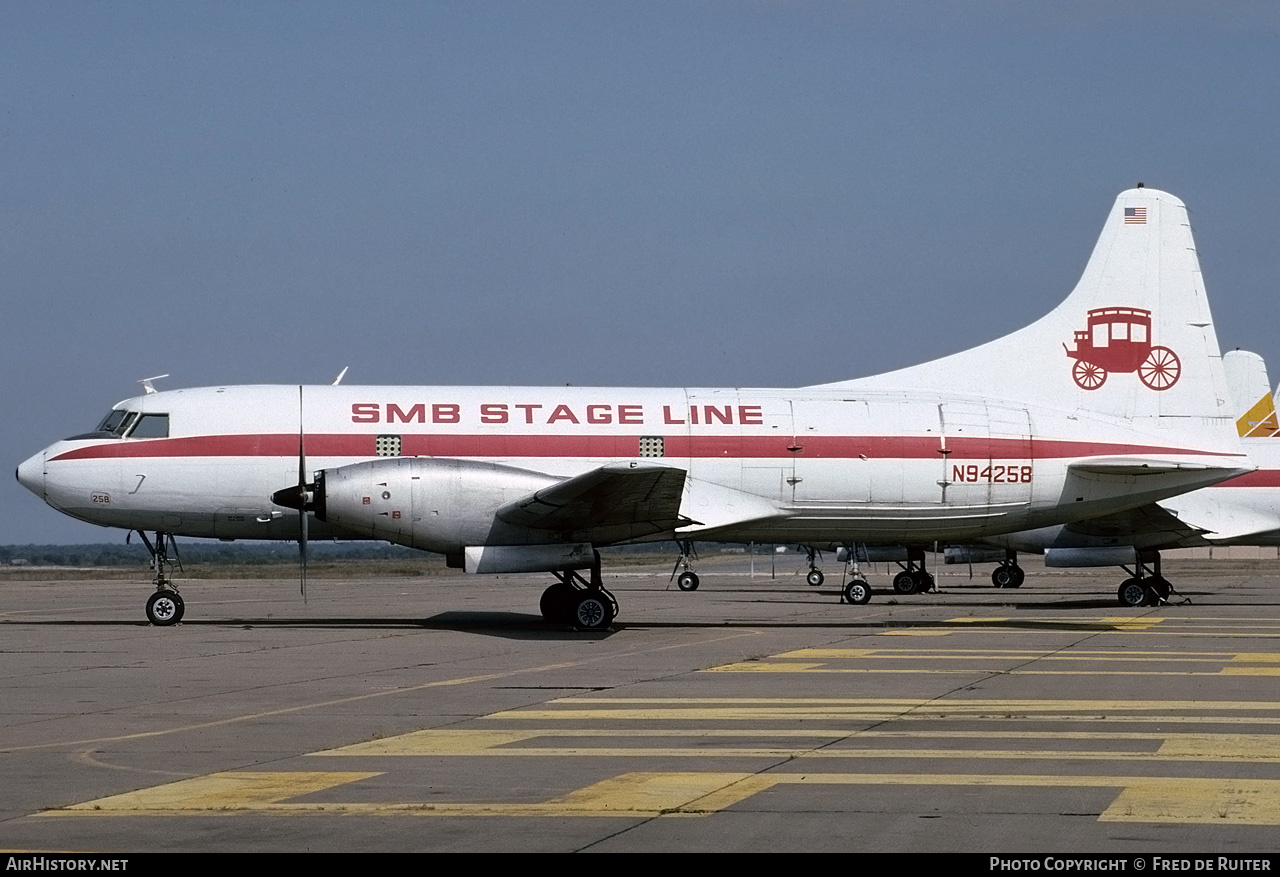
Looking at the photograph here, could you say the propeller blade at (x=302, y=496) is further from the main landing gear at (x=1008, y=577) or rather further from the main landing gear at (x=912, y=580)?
the main landing gear at (x=1008, y=577)

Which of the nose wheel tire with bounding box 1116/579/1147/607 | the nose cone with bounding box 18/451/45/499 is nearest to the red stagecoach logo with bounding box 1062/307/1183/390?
the nose wheel tire with bounding box 1116/579/1147/607

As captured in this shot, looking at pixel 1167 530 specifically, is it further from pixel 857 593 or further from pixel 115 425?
pixel 115 425

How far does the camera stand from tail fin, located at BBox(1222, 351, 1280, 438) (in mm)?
51562

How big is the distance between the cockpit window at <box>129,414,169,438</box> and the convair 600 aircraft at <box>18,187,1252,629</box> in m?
0.04

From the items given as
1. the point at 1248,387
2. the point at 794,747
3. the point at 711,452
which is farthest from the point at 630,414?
the point at 1248,387

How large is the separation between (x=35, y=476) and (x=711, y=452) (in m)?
12.2

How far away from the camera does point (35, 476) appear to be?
1017 inches

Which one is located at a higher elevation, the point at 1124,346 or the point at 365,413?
the point at 1124,346

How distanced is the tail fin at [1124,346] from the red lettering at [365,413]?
366 inches

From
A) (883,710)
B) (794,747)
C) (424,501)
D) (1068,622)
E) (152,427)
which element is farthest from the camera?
(1068,622)

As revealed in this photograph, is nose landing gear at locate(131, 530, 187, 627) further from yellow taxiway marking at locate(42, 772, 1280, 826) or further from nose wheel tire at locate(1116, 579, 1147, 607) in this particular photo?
nose wheel tire at locate(1116, 579, 1147, 607)

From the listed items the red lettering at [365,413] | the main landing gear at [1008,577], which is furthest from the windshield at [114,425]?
the main landing gear at [1008,577]

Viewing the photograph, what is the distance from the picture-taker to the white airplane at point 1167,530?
124 feet
